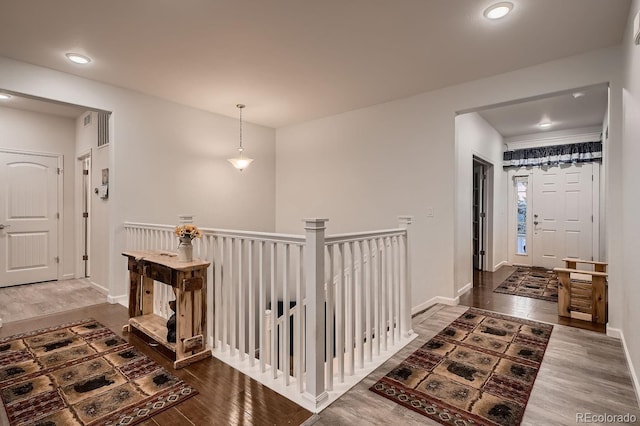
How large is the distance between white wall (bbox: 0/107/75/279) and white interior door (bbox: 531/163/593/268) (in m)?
8.38

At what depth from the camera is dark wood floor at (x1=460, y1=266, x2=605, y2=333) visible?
3.28 meters

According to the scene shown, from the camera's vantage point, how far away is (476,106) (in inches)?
144

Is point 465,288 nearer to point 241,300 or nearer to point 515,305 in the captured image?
point 515,305

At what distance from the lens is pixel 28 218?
488 cm

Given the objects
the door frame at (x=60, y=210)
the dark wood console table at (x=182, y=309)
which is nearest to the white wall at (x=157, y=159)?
the dark wood console table at (x=182, y=309)

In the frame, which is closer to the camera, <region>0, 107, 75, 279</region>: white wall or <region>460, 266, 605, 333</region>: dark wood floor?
<region>460, 266, 605, 333</region>: dark wood floor

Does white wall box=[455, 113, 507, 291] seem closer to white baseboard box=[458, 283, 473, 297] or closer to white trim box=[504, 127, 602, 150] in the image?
white baseboard box=[458, 283, 473, 297]

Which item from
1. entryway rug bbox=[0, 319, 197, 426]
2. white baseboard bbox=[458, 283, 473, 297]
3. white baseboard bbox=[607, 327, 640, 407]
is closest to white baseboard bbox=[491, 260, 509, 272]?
white baseboard bbox=[458, 283, 473, 297]

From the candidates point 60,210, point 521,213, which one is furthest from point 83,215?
point 521,213

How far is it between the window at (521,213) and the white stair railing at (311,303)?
4.75m

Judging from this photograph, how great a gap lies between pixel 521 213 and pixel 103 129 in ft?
24.3

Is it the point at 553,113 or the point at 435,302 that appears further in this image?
the point at 553,113

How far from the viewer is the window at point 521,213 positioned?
21.0ft

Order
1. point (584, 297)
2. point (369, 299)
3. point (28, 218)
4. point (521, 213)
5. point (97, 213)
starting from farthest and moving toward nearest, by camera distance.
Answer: point (521, 213) < point (28, 218) < point (97, 213) < point (584, 297) < point (369, 299)
